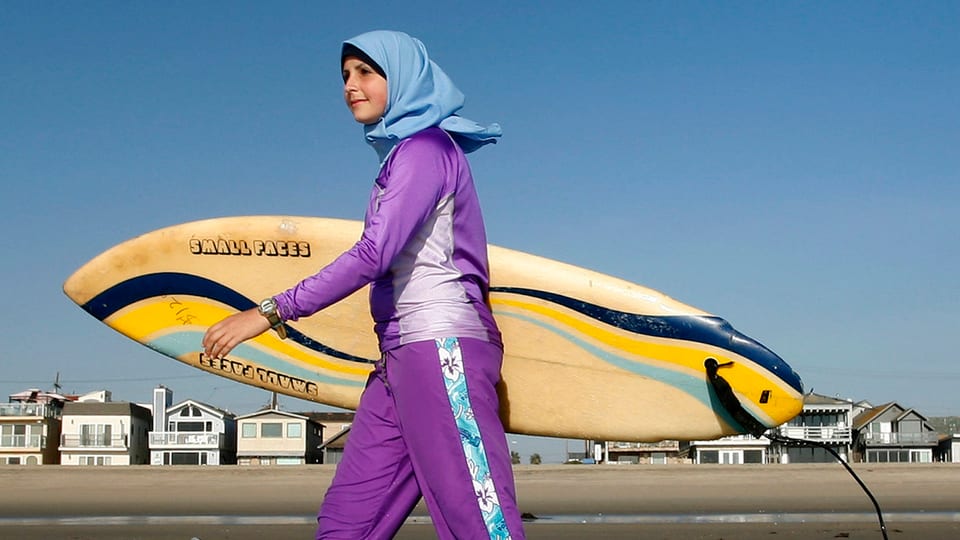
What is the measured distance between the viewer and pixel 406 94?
241 cm

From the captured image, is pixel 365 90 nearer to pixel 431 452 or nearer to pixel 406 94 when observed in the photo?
pixel 406 94

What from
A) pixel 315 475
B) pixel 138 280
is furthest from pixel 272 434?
pixel 138 280

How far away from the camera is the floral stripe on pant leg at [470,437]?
2182 millimetres

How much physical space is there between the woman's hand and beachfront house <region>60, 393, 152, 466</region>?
3961cm

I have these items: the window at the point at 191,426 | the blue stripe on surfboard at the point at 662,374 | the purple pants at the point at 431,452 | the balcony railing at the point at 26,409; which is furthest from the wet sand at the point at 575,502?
the balcony railing at the point at 26,409

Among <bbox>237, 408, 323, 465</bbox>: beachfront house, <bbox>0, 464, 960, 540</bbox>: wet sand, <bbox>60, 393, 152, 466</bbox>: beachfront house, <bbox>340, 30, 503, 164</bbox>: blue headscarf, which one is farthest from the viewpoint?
<bbox>60, 393, 152, 466</bbox>: beachfront house

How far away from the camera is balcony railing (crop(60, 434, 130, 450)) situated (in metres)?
39.6

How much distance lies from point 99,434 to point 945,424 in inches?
1308

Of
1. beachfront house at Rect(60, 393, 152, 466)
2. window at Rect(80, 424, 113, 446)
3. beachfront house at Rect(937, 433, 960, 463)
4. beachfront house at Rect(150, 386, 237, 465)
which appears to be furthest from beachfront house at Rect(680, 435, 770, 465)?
window at Rect(80, 424, 113, 446)

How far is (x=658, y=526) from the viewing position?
802 centimetres

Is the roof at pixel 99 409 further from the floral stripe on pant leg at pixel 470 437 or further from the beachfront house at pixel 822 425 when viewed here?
the floral stripe on pant leg at pixel 470 437

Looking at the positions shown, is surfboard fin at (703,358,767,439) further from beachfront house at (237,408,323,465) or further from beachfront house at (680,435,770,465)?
beachfront house at (680,435,770,465)

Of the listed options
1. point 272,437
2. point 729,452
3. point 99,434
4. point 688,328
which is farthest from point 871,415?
point 688,328

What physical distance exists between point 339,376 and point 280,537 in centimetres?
374
